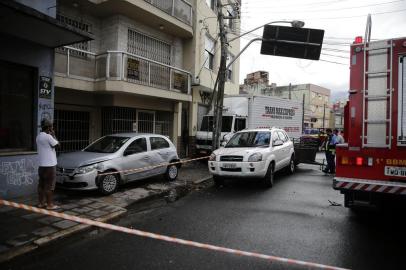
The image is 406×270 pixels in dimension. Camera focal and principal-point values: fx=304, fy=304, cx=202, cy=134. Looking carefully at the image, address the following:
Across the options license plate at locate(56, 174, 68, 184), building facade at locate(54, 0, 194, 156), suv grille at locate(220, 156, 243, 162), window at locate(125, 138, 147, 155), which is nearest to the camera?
license plate at locate(56, 174, 68, 184)

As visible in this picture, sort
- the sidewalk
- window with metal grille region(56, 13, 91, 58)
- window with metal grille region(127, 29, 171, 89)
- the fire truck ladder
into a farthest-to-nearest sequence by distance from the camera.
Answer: window with metal grille region(127, 29, 171, 89)
window with metal grille region(56, 13, 91, 58)
the fire truck ladder
the sidewalk

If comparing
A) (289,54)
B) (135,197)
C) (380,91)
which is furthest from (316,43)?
(135,197)

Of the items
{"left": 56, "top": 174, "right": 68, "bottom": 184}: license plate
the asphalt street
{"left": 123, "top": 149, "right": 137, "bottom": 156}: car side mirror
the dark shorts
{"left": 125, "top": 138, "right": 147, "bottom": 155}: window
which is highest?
{"left": 125, "top": 138, "right": 147, "bottom": 155}: window

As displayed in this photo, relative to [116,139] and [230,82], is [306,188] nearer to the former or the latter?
[116,139]

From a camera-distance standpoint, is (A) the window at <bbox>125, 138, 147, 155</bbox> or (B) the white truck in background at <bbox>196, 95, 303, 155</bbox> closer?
(A) the window at <bbox>125, 138, 147, 155</bbox>

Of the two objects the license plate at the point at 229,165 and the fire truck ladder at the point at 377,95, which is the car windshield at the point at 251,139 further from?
the fire truck ladder at the point at 377,95

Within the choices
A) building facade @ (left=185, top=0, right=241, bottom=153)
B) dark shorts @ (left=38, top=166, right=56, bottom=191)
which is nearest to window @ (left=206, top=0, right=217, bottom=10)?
building facade @ (left=185, top=0, right=241, bottom=153)

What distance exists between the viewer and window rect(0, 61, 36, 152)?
6938 mm

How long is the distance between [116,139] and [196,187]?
9.32 ft

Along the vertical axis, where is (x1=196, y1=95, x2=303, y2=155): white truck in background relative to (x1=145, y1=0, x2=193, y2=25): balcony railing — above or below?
below

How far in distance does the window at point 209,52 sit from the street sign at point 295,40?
417cm

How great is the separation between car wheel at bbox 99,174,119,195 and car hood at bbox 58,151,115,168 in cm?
47

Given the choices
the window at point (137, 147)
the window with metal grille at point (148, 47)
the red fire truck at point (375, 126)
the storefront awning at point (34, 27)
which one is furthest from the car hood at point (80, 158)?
the window with metal grille at point (148, 47)

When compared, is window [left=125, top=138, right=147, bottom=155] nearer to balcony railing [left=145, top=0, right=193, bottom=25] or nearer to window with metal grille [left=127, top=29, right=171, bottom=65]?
window with metal grille [left=127, top=29, right=171, bottom=65]
